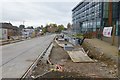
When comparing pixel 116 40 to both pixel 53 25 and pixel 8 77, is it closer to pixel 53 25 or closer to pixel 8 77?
pixel 8 77

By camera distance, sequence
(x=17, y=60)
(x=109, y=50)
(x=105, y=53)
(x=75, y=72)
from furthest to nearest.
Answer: (x=109, y=50) < (x=105, y=53) < (x=17, y=60) < (x=75, y=72)

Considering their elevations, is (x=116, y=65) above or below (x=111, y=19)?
below

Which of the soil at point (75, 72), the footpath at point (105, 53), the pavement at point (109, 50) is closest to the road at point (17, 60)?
the soil at point (75, 72)

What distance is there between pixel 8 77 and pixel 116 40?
16824mm

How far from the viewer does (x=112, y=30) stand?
84.5 feet

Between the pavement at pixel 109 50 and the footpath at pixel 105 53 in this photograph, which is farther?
the pavement at pixel 109 50

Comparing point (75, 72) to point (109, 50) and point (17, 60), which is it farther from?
point (109, 50)

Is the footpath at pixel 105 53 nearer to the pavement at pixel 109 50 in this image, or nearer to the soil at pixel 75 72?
the pavement at pixel 109 50

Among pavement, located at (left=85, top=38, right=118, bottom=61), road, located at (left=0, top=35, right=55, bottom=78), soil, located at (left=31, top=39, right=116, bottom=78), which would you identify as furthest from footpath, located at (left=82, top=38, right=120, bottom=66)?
road, located at (left=0, top=35, right=55, bottom=78)

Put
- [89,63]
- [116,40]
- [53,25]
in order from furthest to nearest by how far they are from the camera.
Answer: [53,25] → [116,40] → [89,63]

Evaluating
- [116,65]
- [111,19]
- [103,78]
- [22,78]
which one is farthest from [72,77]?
[111,19]

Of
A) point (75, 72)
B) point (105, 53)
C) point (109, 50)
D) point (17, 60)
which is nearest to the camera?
point (75, 72)

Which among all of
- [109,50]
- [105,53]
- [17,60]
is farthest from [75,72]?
[109,50]

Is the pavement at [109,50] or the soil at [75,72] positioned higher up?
the pavement at [109,50]
